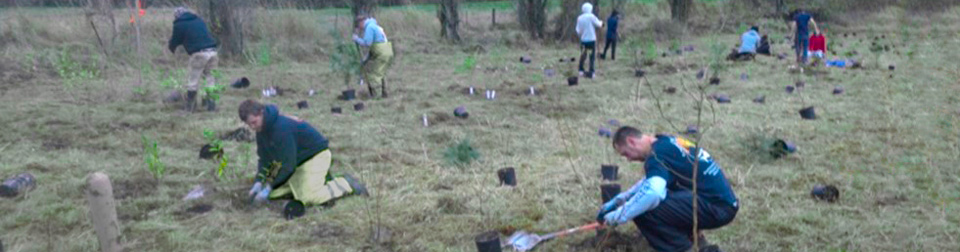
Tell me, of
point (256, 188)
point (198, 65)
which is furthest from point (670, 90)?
point (256, 188)

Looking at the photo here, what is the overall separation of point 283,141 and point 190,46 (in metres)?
5.03

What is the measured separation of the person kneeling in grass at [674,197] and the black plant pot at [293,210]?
2.11 metres

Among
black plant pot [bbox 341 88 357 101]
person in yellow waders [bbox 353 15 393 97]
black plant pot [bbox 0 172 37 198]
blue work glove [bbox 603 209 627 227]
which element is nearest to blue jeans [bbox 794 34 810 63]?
person in yellow waders [bbox 353 15 393 97]

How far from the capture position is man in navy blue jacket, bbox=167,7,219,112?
9.91 m

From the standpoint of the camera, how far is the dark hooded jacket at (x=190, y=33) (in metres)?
9.90

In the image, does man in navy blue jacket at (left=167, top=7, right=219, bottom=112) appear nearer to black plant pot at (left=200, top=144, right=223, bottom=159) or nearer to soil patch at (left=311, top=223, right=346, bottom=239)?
black plant pot at (left=200, top=144, right=223, bottom=159)

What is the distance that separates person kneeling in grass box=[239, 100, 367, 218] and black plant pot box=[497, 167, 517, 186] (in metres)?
1.04

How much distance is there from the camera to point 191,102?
995 centimetres

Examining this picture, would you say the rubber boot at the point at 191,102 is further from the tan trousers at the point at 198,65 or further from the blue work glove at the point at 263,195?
the blue work glove at the point at 263,195

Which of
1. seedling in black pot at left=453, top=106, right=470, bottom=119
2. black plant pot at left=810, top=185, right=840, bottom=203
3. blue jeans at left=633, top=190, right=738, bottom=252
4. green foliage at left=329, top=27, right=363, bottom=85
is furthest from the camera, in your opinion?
green foliage at left=329, top=27, right=363, bottom=85

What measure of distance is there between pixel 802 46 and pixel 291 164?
36.6 ft

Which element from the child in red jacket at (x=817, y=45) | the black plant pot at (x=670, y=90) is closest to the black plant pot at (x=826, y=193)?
the black plant pot at (x=670, y=90)

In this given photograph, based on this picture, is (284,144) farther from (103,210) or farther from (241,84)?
(241,84)

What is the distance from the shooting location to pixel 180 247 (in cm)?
493
